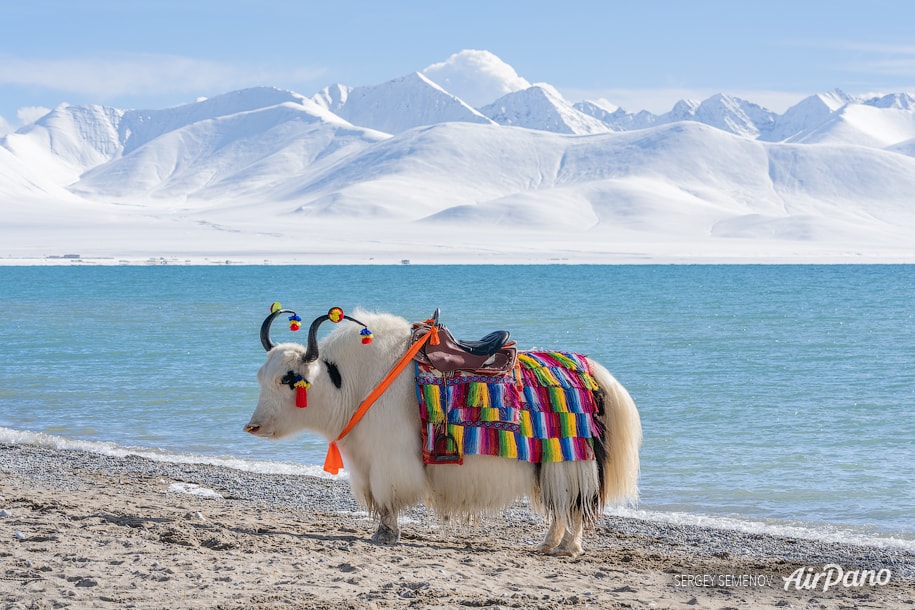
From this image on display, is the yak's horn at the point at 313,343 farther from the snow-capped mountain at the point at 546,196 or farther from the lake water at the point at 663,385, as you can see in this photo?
the snow-capped mountain at the point at 546,196

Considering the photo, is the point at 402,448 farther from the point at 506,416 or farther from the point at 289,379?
the point at 289,379

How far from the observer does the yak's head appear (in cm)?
532

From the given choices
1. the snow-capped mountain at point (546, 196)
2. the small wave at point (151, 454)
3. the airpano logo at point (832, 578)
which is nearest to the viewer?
the airpano logo at point (832, 578)

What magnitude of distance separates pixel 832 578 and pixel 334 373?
8.76ft

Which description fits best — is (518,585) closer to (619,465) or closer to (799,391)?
(619,465)

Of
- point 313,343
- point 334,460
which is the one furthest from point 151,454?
point 313,343

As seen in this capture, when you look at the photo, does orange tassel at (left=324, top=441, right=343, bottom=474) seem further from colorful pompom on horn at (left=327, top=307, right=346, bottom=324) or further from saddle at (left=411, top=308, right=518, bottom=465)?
colorful pompom on horn at (left=327, top=307, right=346, bottom=324)

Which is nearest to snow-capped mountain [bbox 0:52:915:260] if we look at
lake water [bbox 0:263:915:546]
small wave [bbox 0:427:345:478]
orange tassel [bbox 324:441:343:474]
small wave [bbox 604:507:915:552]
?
lake water [bbox 0:263:915:546]

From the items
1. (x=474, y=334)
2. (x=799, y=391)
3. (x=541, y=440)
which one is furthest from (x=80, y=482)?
(x=474, y=334)

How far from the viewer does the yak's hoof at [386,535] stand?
540 cm

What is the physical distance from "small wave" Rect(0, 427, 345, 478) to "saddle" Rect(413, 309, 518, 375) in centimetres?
298

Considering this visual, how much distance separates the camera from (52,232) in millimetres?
105125

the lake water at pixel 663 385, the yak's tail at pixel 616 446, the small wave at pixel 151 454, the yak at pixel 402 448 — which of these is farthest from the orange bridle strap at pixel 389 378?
the small wave at pixel 151 454

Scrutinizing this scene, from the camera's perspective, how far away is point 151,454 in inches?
357
